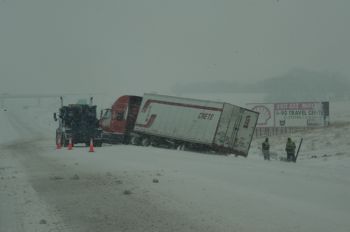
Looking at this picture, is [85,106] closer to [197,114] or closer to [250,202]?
[197,114]

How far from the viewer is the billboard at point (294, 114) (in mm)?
46562

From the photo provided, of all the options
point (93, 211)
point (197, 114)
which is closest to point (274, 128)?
point (197, 114)

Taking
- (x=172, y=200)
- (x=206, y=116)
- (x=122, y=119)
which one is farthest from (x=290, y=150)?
(x=172, y=200)

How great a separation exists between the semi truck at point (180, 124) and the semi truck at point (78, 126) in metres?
2.68

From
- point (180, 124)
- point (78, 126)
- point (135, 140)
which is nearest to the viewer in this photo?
point (180, 124)

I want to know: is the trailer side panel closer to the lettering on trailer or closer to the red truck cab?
the lettering on trailer

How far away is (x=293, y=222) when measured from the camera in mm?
8172

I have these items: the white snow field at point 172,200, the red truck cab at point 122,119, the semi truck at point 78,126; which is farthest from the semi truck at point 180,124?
the white snow field at point 172,200

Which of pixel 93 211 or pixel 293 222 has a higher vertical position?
pixel 293 222

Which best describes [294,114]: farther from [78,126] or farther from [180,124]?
[78,126]

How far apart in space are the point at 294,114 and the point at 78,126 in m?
22.9

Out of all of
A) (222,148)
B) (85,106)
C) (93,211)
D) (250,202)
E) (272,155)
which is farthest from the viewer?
(85,106)

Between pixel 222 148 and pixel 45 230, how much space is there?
22233 millimetres

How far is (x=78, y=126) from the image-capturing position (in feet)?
107
